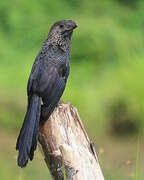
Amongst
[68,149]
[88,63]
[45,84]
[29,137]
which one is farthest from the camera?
[88,63]

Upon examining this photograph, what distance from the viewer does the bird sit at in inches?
141

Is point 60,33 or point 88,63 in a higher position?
point 88,63

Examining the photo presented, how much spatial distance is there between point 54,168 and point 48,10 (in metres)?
5.87

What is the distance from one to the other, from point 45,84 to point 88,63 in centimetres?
471

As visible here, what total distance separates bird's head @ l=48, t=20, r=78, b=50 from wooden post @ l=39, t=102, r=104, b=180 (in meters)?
0.99

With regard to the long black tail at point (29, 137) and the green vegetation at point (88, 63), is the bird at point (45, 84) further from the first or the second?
the green vegetation at point (88, 63)

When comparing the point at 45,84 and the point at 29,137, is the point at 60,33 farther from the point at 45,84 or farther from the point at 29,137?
the point at 29,137

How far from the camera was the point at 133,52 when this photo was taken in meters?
8.91

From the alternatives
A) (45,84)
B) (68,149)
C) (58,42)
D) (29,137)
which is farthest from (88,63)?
(68,149)

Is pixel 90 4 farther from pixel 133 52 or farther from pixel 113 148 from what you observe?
pixel 113 148

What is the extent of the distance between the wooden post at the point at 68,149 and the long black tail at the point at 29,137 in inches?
2.2

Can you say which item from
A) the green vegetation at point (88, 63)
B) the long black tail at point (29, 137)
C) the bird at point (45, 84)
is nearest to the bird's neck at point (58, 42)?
the bird at point (45, 84)

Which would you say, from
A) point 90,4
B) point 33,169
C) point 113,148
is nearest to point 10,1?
point 90,4

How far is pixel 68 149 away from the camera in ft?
11.2
